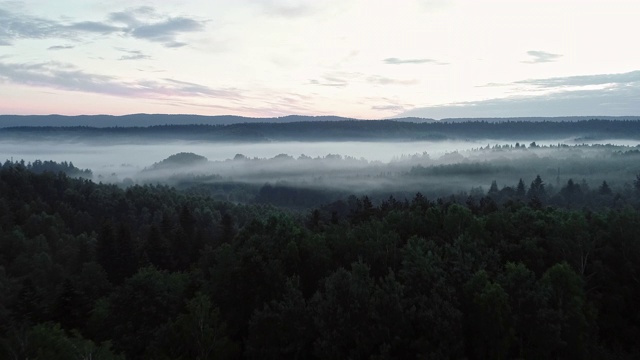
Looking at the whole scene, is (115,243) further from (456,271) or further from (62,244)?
(456,271)

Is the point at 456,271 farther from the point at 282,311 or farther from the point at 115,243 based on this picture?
the point at 115,243

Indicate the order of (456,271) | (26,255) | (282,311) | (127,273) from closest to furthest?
1. (282,311)
2. (456,271)
3. (127,273)
4. (26,255)

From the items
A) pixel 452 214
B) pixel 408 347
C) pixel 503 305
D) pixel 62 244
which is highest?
pixel 452 214

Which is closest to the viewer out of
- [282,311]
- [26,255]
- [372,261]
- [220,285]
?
[282,311]

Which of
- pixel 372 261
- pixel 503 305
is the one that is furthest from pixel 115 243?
pixel 503 305

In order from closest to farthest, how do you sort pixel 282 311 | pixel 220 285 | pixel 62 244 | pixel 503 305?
pixel 503 305 < pixel 282 311 < pixel 220 285 < pixel 62 244

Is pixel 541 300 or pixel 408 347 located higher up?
pixel 541 300

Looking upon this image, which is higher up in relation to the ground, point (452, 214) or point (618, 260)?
point (452, 214)

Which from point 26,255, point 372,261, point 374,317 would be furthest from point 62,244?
point 374,317

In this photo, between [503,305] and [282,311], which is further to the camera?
[282,311]
